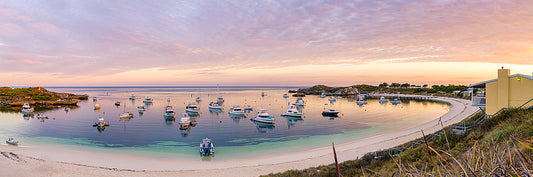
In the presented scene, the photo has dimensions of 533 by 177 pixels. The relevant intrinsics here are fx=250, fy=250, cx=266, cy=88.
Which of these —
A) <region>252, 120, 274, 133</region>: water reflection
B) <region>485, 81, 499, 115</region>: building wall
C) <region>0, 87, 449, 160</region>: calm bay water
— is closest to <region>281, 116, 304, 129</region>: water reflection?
<region>0, 87, 449, 160</region>: calm bay water

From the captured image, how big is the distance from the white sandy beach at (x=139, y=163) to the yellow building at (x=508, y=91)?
8.77 metres

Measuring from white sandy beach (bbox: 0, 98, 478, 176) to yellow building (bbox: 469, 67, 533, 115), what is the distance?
8772mm

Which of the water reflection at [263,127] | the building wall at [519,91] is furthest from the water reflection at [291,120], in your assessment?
the building wall at [519,91]

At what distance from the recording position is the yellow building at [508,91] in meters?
15.9

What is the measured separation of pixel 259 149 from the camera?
2564 cm

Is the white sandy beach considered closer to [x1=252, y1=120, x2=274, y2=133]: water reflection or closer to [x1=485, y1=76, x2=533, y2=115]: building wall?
[x1=485, y1=76, x2=533, y2=115]: building wall

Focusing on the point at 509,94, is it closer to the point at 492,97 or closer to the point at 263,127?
the point at 492,97

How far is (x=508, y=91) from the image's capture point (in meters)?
16.6

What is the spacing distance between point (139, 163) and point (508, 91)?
27.6 meters

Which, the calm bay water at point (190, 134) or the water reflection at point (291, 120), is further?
the water reflection at point (291, 120)

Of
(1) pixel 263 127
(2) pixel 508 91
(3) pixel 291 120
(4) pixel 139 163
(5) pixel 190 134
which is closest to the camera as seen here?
(2) pixel 508 91

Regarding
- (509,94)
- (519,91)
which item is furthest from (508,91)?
(519,91)

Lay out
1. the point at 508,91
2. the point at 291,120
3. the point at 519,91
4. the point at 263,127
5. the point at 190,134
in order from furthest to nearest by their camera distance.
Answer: the point at 291,120 < the point at 263,127 < the point at 190,134 < the point at 508,91 < the point at 519,91

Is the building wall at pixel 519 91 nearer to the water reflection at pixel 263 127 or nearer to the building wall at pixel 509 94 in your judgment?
the building wall at pixel 509 94
